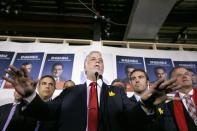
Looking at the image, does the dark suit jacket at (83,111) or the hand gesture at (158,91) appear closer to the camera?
the hand gesture at (158,91)

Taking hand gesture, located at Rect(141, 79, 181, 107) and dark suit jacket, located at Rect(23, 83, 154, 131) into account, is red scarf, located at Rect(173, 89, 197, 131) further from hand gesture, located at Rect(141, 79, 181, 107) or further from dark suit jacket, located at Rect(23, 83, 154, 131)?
hand gesture, located at Rect(141, 79, 181, 107)

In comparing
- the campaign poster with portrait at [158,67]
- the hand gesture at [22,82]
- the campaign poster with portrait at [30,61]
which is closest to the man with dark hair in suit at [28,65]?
the campaign poster with portrait at [30,61]

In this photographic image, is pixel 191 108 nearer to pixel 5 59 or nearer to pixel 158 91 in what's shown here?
pixel 158 91

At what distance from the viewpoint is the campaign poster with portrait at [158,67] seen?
332 centimetres

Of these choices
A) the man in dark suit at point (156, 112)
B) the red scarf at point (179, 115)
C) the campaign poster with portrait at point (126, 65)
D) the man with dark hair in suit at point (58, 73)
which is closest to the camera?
the man in dark suit at point (156, 112)

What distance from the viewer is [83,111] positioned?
4.99ft

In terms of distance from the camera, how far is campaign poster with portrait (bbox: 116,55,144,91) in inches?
128

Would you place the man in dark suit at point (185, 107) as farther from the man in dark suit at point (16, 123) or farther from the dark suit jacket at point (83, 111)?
the man in dark suit at point (16, 123)

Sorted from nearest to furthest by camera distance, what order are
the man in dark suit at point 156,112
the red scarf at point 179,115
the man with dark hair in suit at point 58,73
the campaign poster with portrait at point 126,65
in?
the man in dark suit at point 156,112
the red scarf at point 179,115
the man with dark hair in suit at point 58,73
the campaign poster with portrait at point 126,65

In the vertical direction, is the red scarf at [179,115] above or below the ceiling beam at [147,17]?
below

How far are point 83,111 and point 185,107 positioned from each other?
108 centimetres

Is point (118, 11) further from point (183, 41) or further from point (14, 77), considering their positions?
point (14, 77)

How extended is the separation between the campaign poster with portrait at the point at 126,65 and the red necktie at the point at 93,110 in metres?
1.60

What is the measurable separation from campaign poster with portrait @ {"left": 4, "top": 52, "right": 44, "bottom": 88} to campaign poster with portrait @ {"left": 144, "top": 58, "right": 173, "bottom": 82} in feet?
5.00
